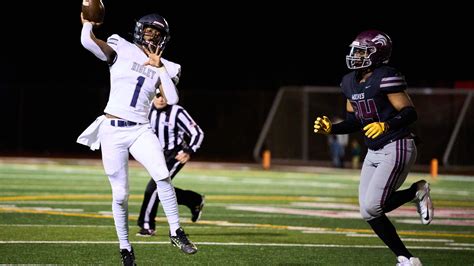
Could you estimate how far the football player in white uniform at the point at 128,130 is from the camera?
865 cm

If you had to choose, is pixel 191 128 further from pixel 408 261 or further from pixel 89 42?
pixel 408 261

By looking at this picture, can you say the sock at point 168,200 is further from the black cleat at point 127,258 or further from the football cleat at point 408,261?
the football cleat at point 408,261

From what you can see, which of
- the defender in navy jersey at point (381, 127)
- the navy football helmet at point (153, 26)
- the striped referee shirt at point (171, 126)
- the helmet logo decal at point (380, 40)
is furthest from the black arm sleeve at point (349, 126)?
the striped referee shirt at point (171, 126)

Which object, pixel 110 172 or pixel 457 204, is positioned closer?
pixel 110 172

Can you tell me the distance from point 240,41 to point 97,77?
21.4ft

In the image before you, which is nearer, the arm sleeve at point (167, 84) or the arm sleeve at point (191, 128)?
the arm sleeve at point (167, 84)

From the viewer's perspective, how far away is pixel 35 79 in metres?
46.2

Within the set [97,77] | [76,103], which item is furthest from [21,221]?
[97,77]

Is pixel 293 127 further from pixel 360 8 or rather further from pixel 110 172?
pixel 110 172

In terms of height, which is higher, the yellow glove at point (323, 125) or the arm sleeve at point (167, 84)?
the arm sleeve at point (167, 84)

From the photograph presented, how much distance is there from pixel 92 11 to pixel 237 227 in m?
4.75

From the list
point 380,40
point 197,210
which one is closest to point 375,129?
point 380,40

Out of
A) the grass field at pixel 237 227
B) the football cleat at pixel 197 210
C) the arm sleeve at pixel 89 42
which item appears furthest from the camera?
the football cleat at pixel 197 210

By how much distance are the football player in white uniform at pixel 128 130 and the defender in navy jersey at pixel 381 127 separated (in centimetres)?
155
